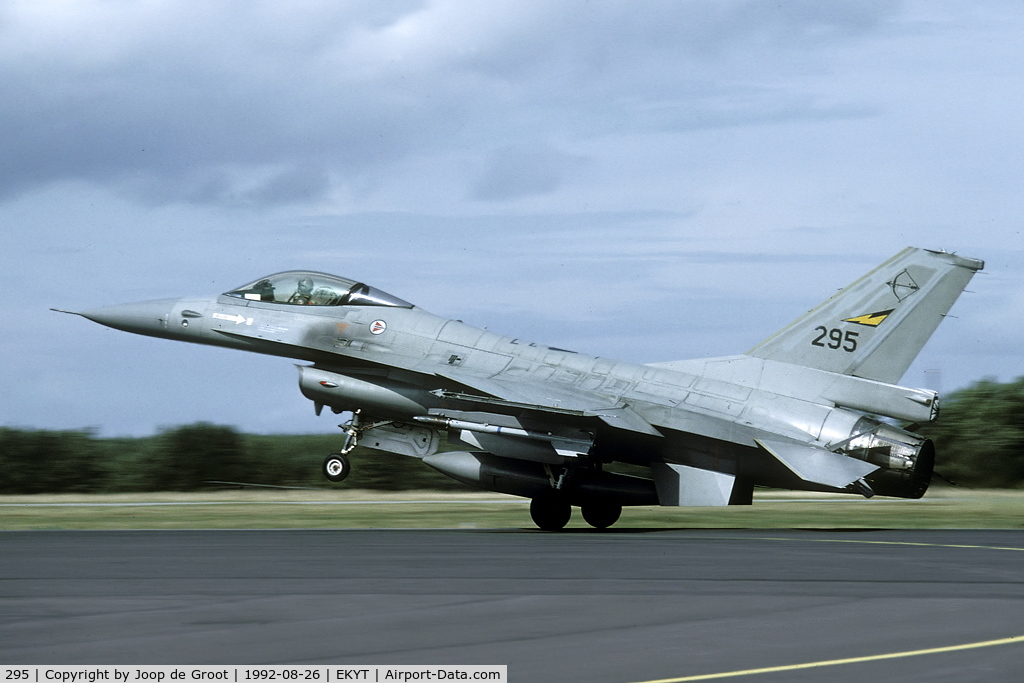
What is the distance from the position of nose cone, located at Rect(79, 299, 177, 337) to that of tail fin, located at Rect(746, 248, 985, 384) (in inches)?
504

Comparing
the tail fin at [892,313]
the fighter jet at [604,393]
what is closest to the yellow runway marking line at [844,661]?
the fighter jet at [604,393]

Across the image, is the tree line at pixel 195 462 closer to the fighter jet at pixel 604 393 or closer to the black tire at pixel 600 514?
the fighter jet at pixel 604 393

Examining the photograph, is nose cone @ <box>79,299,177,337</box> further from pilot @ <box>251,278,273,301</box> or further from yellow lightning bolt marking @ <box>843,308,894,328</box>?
yellow lightning bolt marking @ <box>843,308,894,328</box>

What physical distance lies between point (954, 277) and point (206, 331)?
14.1 metres

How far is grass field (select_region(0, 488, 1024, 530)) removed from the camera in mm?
24000

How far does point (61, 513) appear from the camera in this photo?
94.4 feet

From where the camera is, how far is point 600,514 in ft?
70.9

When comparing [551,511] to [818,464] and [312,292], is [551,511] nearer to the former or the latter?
[818,464]

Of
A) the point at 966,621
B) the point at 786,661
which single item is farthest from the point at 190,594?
the point at 966,621

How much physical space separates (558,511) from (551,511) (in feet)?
0.44

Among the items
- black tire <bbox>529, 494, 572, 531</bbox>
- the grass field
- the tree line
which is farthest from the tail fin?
the tree line

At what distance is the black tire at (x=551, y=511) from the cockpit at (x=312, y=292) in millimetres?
4816

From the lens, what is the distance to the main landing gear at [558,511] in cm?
2106
